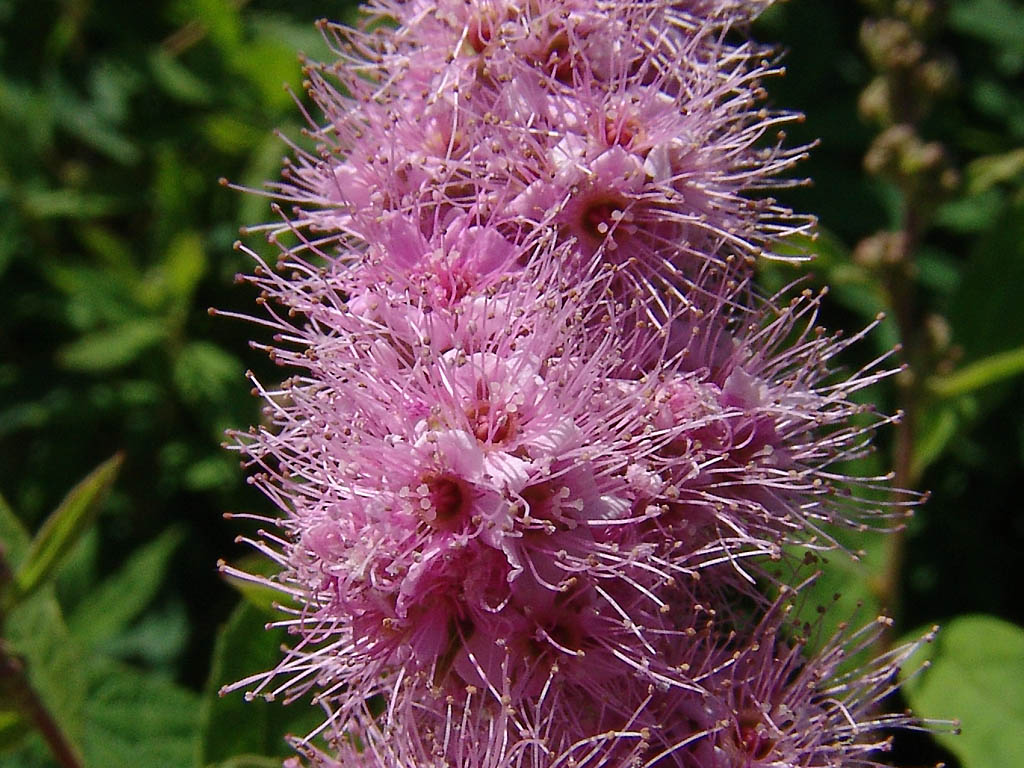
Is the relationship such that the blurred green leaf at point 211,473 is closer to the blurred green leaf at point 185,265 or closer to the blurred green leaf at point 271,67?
the blurred green leaf at point 185,265

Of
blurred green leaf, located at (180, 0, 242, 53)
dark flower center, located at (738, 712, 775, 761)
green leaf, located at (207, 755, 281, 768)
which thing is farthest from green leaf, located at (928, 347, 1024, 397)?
blurred green leaf, located at (180, 0, 242, 53)

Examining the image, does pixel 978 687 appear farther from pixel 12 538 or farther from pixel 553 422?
pixel 12 538

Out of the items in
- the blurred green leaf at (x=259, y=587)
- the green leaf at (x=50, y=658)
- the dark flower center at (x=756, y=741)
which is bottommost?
the green leaf at (x=50, y=658)

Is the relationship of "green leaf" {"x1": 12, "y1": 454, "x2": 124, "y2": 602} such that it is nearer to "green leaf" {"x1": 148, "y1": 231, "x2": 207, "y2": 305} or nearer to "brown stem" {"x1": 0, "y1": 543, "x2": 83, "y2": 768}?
"brown stem" {"x1": 0, "y1": 543, "x2": 83, "y2": 768}

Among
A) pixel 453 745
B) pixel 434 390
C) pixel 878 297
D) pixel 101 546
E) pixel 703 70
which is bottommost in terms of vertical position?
pixel 101 546

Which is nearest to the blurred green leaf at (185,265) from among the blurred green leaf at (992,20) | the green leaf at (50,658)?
the green leaf at (50,658)

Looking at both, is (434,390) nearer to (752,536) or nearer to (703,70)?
(752,536)

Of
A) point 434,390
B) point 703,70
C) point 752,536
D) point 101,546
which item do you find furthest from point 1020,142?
point 101,546
